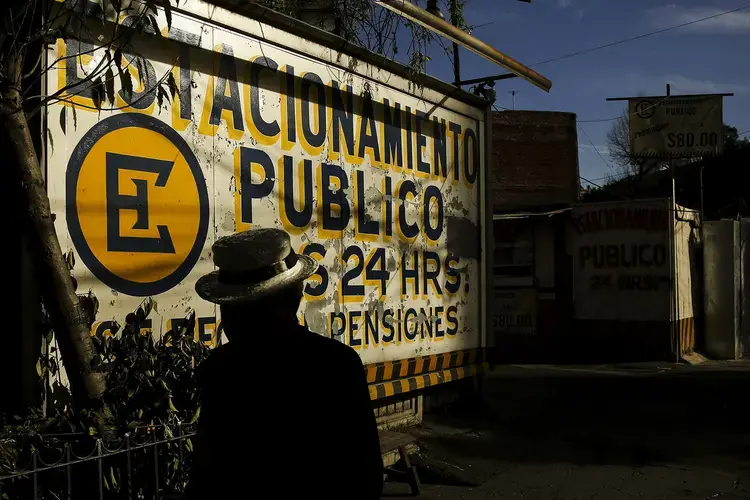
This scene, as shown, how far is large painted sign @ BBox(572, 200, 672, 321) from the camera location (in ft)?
46.2

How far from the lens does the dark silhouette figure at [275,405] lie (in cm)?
201

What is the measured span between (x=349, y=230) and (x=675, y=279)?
9841mm

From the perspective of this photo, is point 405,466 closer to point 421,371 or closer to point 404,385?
point 404,385

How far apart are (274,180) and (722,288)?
41.7ft

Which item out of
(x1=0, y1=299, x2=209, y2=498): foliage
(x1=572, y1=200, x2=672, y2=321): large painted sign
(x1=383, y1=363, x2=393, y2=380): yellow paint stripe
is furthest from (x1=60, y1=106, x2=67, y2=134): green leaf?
(x1=572, y1=200, x2=672, y2=321): large painted sign

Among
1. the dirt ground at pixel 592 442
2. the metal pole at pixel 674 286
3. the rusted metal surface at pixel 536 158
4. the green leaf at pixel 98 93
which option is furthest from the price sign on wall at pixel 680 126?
the green leaf at pixel 98 93

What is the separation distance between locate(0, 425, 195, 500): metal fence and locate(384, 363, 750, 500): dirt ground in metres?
2.78

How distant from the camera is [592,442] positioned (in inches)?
313

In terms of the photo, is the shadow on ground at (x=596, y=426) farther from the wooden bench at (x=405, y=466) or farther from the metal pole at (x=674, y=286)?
the metal pole at (x=674, y=286)

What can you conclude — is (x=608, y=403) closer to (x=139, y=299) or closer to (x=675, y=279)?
(x=675, y=279)

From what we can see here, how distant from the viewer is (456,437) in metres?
7.82

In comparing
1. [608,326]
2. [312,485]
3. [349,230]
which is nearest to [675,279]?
[608,326]

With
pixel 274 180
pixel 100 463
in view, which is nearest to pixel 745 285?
pixel 274 180

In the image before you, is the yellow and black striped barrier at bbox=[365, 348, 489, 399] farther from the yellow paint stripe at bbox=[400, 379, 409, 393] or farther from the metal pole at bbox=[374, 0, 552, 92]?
the metal pole at bbox=[374, 0, 552, 92]
